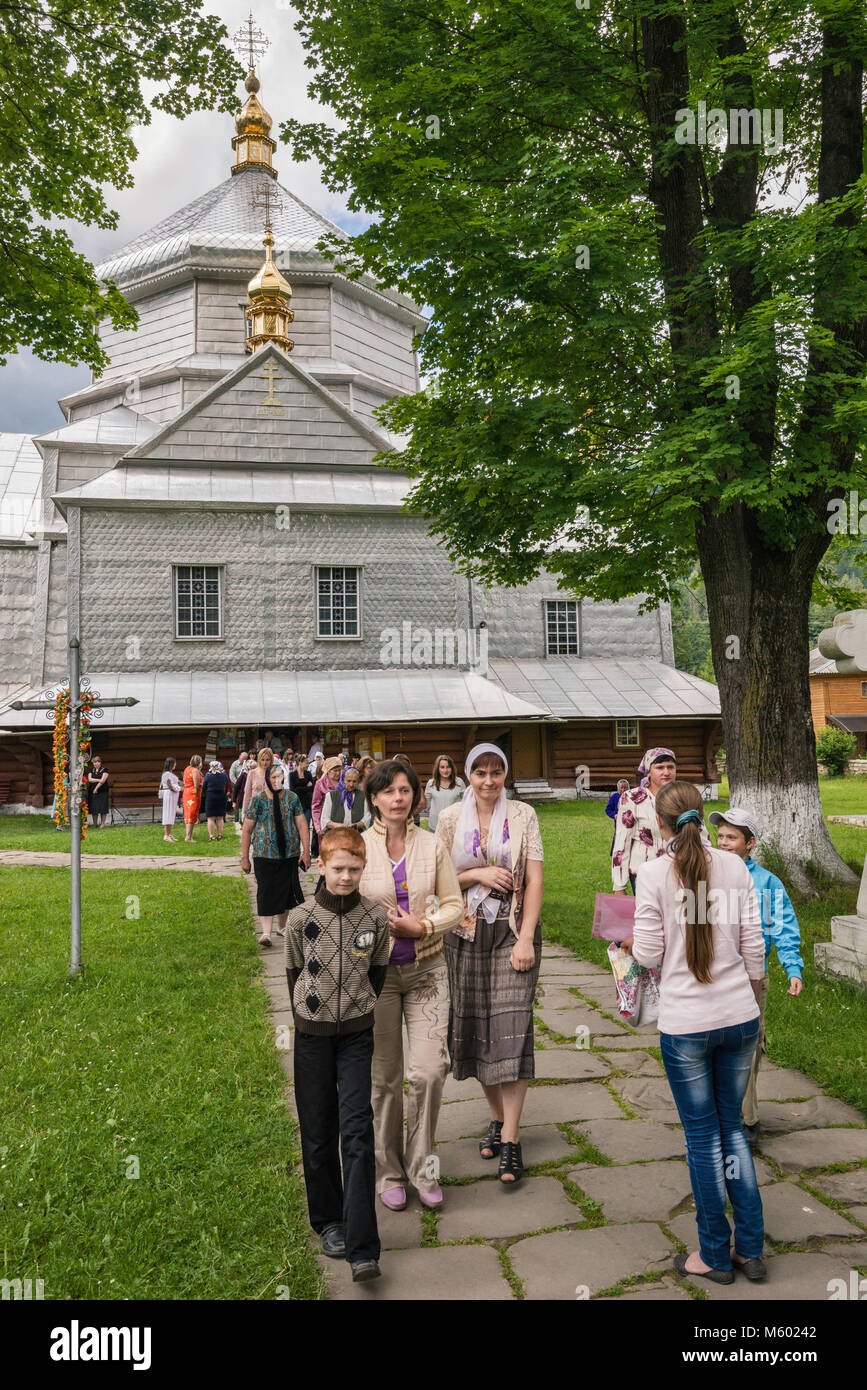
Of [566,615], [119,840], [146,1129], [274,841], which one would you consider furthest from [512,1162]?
[566,615]

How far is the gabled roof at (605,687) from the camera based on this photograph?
84.8ft

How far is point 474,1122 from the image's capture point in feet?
17.3

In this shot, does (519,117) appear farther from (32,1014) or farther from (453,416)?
(32,1014)

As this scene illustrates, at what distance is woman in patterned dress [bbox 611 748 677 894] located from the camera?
679cm

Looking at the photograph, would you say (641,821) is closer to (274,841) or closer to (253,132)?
(274,841)

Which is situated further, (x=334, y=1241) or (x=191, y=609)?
(x=191, y=609)

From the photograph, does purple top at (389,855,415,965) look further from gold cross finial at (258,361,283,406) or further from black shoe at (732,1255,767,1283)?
gold cross finial at (258,361,283,406)

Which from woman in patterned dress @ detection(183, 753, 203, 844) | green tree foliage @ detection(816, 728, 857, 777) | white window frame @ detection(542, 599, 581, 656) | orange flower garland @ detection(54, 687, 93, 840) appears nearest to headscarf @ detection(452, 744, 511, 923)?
orange flower garland @ detection(54, 687, 93, 840)

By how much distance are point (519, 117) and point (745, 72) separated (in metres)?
2.44

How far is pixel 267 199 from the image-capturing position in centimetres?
3634

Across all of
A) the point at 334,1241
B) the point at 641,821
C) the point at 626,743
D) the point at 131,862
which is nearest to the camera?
the point at 334,1241

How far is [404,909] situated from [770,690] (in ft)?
23.0

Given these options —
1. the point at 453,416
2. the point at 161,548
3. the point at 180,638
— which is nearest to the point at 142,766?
the point at 180,638
